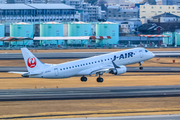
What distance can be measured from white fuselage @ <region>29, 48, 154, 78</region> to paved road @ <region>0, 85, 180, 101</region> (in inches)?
162

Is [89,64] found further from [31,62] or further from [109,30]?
[109,30]

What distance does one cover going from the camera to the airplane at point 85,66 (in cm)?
6191

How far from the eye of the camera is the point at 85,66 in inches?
2680

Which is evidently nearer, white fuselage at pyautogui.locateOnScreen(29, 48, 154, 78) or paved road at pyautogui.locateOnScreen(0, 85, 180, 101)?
paved road at pyautogui.locateOnScreen(0, 85, 180, 101)

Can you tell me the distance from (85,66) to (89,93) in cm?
1132

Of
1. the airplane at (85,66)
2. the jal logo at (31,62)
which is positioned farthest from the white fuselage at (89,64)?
the jal logo at (31,62)

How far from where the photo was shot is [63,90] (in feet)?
200

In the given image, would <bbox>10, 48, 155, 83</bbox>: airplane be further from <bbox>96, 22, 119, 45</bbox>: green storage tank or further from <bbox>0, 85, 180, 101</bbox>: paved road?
<bbox>96, 22, 119, 45</bbox>: green storage tank

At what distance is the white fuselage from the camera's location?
6475 centimetres

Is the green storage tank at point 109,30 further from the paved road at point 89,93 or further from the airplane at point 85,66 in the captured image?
the paved road at point 89,93

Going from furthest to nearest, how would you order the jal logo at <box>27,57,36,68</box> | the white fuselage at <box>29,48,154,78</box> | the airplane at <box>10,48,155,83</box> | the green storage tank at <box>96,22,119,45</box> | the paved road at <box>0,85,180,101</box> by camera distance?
the green storage tank at <box>96,22,119,45</box>
the white fuselage at <box>29,48,154,78</box>
the airplane at <box>10,48,155,83</box>
the jal logo at <box>27,57,36,68</box>
the paved road at <box>0,85,180,101</box>

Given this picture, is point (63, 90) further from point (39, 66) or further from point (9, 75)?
point (9, 75)

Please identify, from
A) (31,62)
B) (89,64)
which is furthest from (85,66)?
(31,62)

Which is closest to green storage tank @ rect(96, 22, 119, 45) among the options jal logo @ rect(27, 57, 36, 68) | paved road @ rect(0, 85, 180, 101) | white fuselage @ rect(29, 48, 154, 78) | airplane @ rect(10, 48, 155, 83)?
white fuselage @ rect(29, 48, 154, 78)
